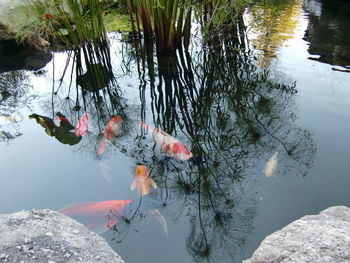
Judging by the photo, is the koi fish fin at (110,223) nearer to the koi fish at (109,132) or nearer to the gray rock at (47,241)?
the gray rock at (47,241)

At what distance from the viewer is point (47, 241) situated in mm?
1590

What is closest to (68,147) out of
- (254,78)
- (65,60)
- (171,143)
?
(171,143)

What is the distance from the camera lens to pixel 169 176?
8.63ft

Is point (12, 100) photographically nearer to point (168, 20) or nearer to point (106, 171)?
point (106, 171)

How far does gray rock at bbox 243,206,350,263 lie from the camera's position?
4.86 ft

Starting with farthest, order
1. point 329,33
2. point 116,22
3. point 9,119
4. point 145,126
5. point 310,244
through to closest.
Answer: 1. point 116,22
2. point 329,33
3. point 9,119
4. point 145,126
5. point 310,244

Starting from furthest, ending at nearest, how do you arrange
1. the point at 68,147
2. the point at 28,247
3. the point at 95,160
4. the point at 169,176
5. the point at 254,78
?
1. the point at 254,78
2. the point at 68,147
3. the point at 95,160
4. the point at 169,176
5. the point at 28,247

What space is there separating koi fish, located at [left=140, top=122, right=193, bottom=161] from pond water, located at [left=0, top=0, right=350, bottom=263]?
0.12 feet

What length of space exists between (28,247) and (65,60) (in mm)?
4704

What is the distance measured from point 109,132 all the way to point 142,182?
3.13ft

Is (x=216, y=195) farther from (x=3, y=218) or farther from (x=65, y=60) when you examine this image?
(x=65, y=60)

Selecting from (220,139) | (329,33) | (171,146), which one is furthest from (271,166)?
(329,33)

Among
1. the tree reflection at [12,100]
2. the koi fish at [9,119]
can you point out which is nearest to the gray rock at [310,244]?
the tree reflection at [12,100]

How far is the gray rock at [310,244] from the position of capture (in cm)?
148
